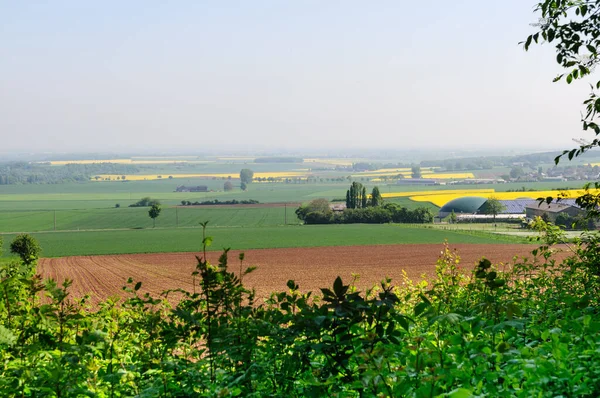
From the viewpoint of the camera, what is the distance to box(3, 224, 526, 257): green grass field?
50469 mm

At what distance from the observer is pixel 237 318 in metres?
4.14

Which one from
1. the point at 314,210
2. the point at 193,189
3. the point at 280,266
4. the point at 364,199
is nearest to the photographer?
the point at 280,266

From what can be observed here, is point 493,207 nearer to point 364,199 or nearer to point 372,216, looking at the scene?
point 364,199

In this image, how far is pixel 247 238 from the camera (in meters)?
57.0

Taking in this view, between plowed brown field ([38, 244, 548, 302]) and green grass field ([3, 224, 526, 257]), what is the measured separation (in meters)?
4.06

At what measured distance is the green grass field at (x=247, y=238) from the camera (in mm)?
50469

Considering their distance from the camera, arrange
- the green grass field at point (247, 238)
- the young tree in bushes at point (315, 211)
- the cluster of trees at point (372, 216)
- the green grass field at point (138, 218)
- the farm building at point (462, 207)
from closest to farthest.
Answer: the green grass field at point (247, 238) < the cluster of trees at point (372, 216) < the young tree in bushes at point (315, 211) < the green grass field at point (138, 218) < the farm building at point (462, 207)

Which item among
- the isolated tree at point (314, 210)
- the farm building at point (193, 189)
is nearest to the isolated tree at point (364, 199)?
the isolated tree at point (314, 210)

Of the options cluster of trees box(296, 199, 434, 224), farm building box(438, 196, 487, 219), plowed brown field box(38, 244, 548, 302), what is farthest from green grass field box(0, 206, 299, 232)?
plowed brown field box(38, 244, 548, 302)

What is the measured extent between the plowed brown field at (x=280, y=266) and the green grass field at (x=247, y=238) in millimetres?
4056

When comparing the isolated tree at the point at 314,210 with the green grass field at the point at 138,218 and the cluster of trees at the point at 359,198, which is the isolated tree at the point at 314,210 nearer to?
the green grass field at the point at 138,218

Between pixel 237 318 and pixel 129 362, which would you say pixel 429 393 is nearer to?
pixel 237 318

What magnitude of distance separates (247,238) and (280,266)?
2116 centimetres

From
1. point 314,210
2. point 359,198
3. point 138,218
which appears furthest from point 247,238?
point 138,218
